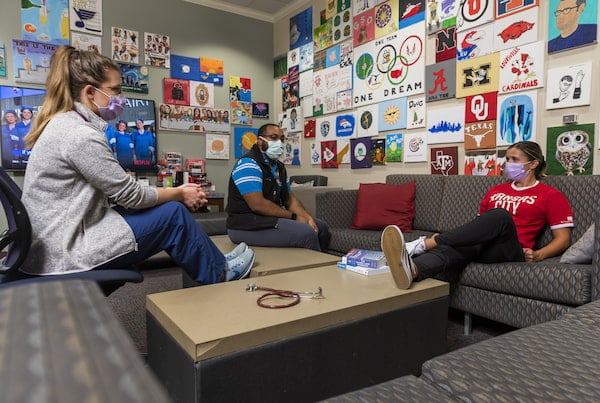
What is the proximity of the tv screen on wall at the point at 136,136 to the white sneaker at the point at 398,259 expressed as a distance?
339cm

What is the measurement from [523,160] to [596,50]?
2.65 feet

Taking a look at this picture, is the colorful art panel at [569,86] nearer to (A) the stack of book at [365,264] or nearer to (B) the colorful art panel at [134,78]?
(A) the stack of book at [365,264]

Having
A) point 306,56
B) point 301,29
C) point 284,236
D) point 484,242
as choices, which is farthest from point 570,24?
point 301,29

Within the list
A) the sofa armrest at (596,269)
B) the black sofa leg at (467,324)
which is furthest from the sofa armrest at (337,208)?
the sofa armrest at (596,269)

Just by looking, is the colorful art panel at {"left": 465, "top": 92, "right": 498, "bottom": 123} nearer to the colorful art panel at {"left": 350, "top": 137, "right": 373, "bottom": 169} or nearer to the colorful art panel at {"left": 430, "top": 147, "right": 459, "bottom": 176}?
the colorful art panel at {"left": 430, "top": 147, "right": 459, "bottom": 176}

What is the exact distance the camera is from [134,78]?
14.1 ft

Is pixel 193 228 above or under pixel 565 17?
under

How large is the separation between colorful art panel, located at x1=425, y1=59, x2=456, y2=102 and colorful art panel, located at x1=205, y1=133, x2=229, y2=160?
8.33 feet

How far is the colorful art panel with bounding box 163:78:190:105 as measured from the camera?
449 cm

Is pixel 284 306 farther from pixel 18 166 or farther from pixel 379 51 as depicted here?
pixel 18 166

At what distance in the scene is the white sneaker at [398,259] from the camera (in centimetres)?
144

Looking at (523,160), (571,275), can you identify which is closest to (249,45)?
(523,160)

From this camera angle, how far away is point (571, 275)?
1619mm

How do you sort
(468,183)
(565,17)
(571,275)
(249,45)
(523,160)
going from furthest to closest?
1. (249,45)
2. (468,183)
3. (565,17)
4. (523,160)
5. (571,275)
